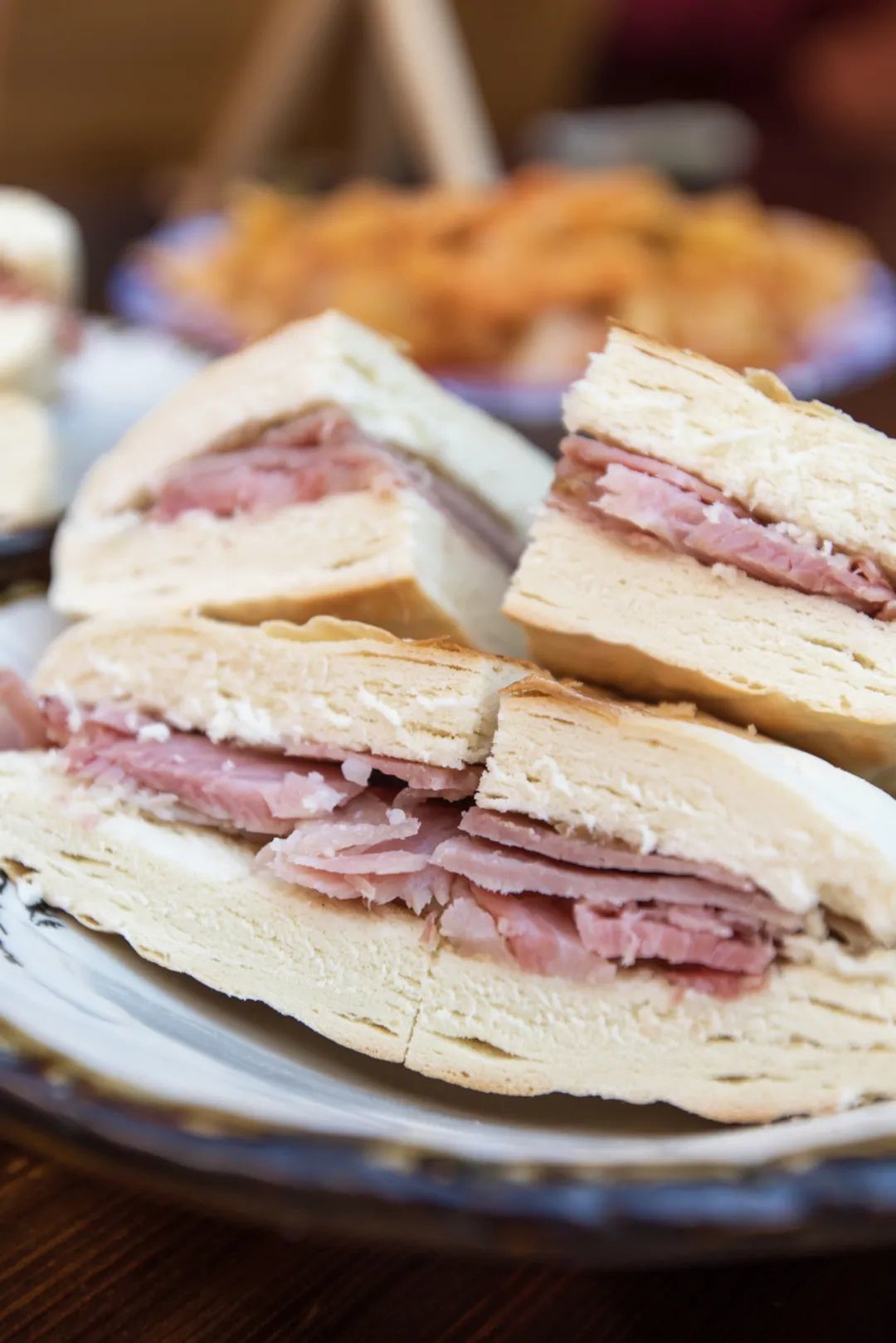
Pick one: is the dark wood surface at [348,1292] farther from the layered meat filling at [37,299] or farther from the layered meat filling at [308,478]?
the layered meat filling at [37,299]

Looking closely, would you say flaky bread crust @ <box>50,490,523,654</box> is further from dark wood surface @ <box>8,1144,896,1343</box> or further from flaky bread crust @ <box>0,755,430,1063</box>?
dark wood surface @ <box>8,1144,896,1343</box>

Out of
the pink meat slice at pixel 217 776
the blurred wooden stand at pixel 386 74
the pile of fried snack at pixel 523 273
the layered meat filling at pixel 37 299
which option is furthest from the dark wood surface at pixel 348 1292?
the blurred wooden stand at pixel 386 74

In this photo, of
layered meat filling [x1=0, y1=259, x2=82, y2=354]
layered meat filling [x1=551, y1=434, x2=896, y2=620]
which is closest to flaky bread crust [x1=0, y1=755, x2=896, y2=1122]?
layered meat filling [x1=551, y1=434, x2=896, y2=620]

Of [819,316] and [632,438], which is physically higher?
[632,438]

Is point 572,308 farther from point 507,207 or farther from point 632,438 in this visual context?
point 632,438

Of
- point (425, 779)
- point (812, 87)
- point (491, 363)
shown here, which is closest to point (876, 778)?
point (425, 779)
